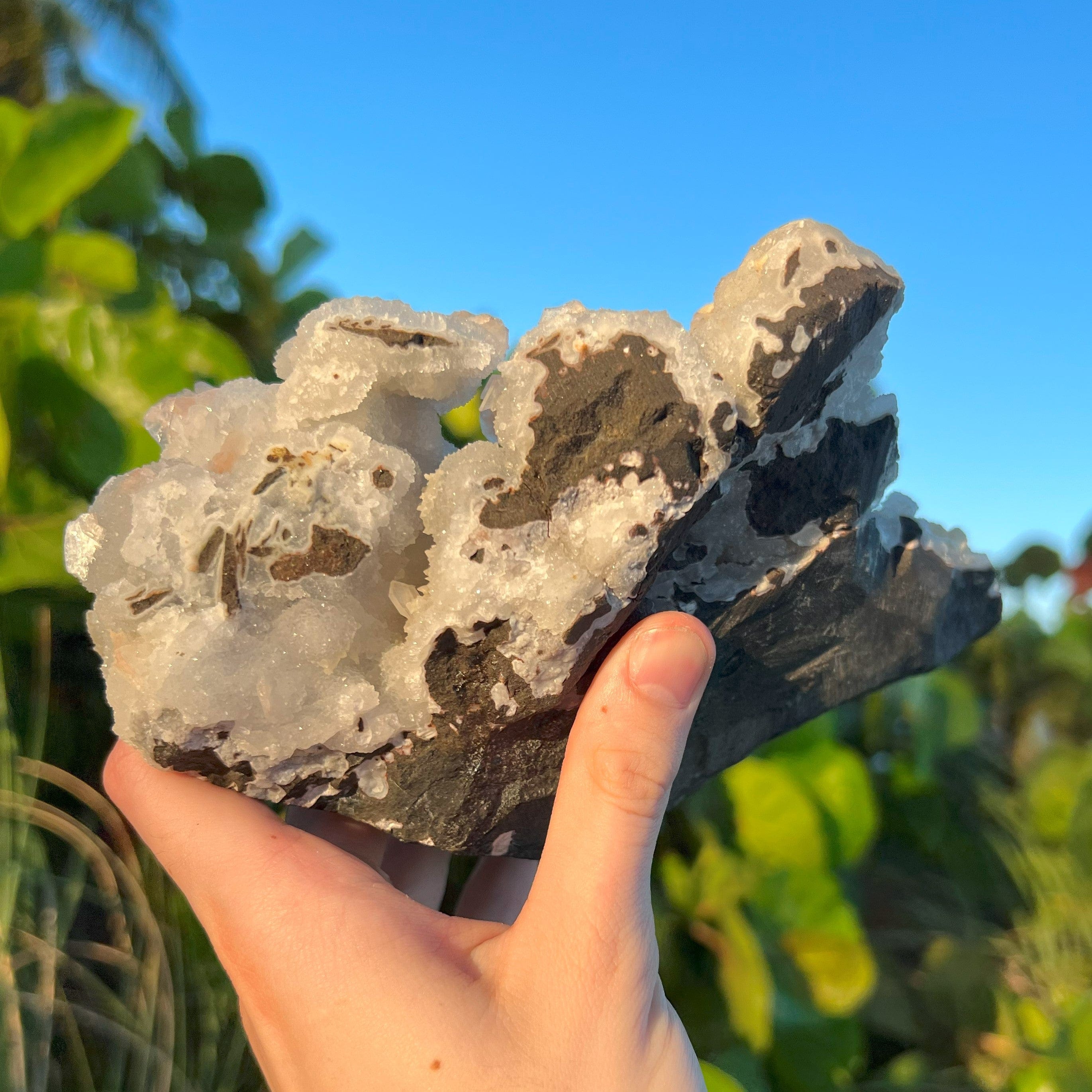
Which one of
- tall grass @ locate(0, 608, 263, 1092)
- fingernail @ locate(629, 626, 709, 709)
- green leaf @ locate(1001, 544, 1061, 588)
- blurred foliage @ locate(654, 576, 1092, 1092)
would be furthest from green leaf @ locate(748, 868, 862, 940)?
green leaf @ locate(1001, 544, 1061, 588)

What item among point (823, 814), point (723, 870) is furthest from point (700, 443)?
point (823, 814)

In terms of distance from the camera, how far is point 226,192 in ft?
5.62

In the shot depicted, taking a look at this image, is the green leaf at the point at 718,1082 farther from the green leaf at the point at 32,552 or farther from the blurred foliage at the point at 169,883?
the green leaf at the point at 32,552

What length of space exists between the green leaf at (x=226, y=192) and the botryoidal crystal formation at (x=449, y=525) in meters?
1.25

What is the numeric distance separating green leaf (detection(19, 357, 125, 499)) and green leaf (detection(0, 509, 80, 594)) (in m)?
0.08

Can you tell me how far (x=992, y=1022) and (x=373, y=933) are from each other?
1.98 metres

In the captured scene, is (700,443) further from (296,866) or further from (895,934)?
(895,934)

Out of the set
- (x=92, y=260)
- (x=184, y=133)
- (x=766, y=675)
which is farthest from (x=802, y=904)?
(x=184, y=133)

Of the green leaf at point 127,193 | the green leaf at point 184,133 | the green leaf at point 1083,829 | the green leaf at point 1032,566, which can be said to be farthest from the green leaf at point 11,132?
the green leaf at point 1032,566

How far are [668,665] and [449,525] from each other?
17cm

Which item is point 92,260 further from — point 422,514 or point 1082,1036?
point 1082,1036

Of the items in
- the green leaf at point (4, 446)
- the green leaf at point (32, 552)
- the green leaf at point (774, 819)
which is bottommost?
the green leaf at point (774, 819)

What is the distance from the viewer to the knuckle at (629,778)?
51 cm

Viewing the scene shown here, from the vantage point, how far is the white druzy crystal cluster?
525 millimetres
